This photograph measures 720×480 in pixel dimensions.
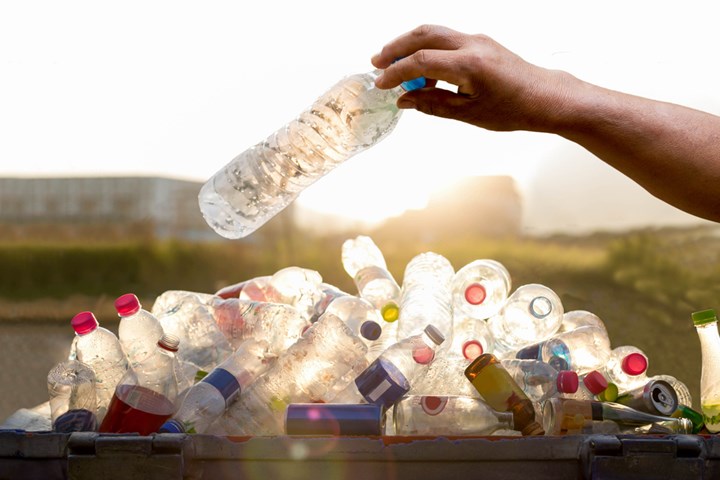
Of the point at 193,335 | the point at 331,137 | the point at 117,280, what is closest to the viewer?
the point at 193,335

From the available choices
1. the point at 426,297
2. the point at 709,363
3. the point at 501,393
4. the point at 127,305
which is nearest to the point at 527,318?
the point at 426,297

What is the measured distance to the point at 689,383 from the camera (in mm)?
5605

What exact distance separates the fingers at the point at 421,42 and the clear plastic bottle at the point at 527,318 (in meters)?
1.00

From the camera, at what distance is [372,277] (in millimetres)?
2525

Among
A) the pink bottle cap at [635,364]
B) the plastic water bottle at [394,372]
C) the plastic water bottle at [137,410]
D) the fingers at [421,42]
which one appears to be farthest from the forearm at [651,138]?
the plastic water bottle at [137,410]

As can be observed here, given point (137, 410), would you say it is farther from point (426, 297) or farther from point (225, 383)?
point (426, 297)

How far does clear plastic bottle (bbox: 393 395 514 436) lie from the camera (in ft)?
4.81

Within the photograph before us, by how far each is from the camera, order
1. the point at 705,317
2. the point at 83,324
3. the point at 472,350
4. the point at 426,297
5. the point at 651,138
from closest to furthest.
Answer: the point at 651,138
the point at 83,324
the point at 705,317
the point at 472,350
the point at 426,297

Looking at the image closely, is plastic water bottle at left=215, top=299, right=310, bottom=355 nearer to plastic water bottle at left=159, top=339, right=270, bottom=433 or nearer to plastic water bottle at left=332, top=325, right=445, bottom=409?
plastic water bottle at left=159, top=339, right=270, bottom=433

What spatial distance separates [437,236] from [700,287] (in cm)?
258

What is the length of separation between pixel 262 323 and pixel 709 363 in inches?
44.1

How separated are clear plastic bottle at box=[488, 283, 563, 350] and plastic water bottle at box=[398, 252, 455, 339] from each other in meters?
0.17

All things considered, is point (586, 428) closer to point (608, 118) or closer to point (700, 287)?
point (608, 118)

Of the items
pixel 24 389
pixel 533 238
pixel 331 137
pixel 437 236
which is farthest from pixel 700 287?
pixel 24 389
